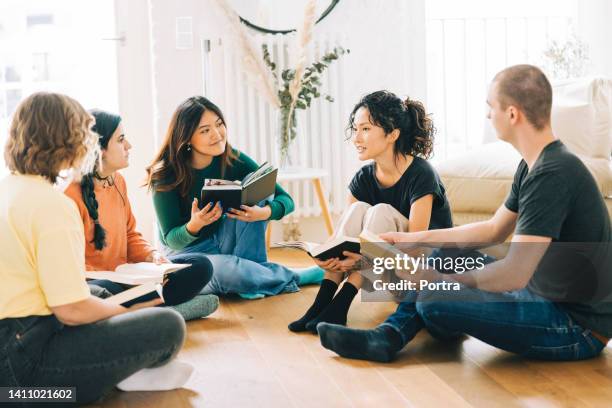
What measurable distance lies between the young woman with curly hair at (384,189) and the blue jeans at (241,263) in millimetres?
481

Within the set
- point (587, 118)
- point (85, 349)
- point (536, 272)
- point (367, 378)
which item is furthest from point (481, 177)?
point (85, 349)

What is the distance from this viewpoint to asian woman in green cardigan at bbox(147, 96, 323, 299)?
2.88 meters

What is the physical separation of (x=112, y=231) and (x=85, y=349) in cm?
78

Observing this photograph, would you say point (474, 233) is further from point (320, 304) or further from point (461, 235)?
point (320, 304)

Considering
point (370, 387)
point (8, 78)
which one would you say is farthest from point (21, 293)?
point (8, 78)

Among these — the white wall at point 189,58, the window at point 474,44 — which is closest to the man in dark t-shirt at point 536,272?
the white wall at point 189,58

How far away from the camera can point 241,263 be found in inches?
118

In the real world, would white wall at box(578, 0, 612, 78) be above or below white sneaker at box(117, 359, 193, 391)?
above

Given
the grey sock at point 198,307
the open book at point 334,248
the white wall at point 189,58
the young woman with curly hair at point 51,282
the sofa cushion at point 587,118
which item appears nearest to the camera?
the young woman with curly hair at point 51,282

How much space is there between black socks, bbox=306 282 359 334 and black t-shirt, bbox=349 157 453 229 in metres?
0.34

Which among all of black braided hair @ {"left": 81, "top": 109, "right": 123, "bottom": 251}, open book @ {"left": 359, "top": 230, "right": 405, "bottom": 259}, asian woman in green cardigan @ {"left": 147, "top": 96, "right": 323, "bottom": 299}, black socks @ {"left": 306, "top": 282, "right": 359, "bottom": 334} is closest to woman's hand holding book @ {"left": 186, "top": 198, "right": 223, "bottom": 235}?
asian woman in green cardigan @ {"left": 147, "top": 96, "right": 323, "bottom": 299}

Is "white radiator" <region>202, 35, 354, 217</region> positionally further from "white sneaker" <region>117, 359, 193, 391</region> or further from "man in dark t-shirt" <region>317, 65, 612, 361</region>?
"white sneaker" <region>117, 359, 193, 391</region>

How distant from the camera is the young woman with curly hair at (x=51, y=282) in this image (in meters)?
1.65

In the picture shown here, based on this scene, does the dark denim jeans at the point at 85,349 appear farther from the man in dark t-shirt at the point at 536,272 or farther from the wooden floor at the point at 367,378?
the man in dark t-shirt at the point at 536,272
